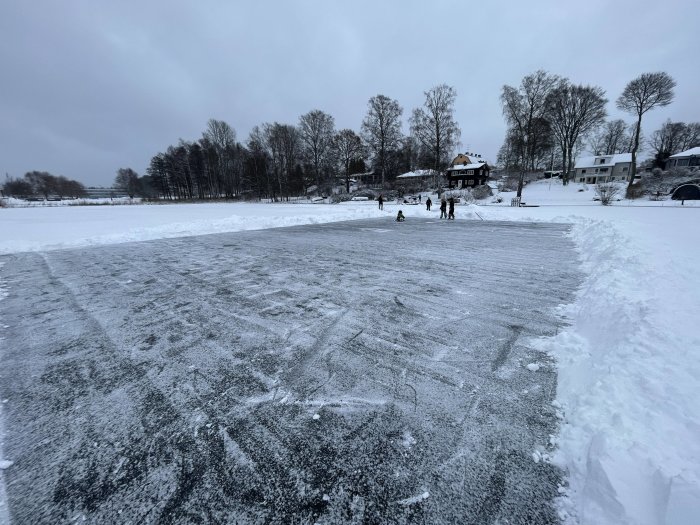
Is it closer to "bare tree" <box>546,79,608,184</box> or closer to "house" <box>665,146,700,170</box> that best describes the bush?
"bare tree" <box>546,79,608,184</box>

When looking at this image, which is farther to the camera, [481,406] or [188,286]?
[188,286]

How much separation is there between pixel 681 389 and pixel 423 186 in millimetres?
50354

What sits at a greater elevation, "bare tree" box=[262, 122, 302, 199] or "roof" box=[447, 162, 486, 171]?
"bare tree" box=[262, 122, 302, 199]

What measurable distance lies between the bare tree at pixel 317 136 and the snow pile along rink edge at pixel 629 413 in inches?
2176

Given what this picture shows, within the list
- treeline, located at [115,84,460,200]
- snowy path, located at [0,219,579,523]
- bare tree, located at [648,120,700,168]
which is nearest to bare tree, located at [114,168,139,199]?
treeline, located at [115,84,460,200]

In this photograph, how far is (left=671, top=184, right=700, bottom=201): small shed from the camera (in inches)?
995

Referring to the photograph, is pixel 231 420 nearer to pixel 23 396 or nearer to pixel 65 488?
pixel 65 488

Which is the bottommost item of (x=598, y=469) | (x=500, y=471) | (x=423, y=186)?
(x=500, y=471)

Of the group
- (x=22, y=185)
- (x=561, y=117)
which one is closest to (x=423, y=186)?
(x=561, y=117)

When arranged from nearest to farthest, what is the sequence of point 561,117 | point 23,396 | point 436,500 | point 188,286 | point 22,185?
point 436,500
point 23,396
point 188,286
point 561,117
point 22,185

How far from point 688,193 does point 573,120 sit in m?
26.2

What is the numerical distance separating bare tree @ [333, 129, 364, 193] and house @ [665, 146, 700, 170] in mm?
47987

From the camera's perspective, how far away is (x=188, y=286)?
215 inches

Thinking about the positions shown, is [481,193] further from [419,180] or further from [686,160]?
[686,160]
